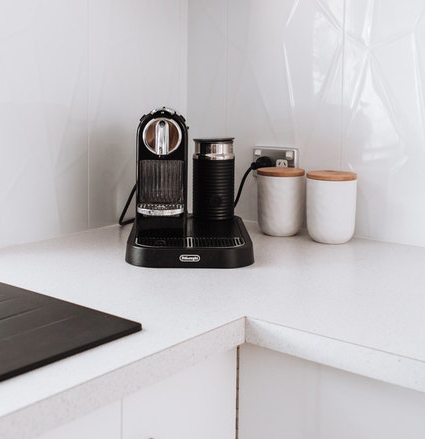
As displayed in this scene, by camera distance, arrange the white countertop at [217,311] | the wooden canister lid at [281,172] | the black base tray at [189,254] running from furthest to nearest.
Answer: the wooden canister lid at [281,172]
the black base tray at [189,254]
the white countertop at [217,311]

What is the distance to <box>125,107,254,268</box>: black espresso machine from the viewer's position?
3.88 ft

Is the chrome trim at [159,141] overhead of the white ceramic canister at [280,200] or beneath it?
overhead

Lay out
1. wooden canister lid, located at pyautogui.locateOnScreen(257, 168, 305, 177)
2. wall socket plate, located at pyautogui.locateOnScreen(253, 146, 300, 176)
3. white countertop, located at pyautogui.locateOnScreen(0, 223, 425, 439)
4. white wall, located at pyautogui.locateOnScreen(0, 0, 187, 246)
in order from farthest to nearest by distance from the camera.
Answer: wall socket plate, located at pyautogui.locateOnScreen(253, 146, 300, 176) → wooden canister lid, located at pyautogui.locateOnScreen(257, 168, 305, 177) → white wall, located at pyautogui.locateOnScreen(0, 0, 187, 246) → white countertop, located at pyautogui.locateOnScreen(0, 223, 425, 439)

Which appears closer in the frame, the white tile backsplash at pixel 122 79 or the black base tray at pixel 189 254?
the black base tray at pixel 189 254

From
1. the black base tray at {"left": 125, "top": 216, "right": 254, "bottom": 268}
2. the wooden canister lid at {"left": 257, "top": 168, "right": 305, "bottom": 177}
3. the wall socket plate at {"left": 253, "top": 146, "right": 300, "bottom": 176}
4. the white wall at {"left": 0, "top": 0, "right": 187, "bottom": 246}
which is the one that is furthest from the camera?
the wall socket plate at {"left": 253, "top": 146, "right": 300, "bottom": 176}

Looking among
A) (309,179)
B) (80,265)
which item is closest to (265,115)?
(309,179)

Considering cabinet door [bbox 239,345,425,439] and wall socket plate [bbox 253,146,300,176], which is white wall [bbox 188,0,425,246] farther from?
cabinet door [bbox 239,345,425,439]

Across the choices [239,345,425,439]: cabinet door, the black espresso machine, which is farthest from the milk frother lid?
[239,345,425,439]: cabinet door

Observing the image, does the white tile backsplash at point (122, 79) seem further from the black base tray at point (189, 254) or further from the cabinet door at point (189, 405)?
the cabinet door at point (189, 405)

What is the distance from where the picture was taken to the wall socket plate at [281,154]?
1540 millimetres

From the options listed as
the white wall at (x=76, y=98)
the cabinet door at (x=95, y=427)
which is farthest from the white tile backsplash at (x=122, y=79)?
the cabinet door at (x=95, y=427)

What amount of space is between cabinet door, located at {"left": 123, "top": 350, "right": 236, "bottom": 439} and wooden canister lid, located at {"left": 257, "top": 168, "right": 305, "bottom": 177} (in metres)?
0.53

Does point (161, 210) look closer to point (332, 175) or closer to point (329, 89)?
point (332, 175)

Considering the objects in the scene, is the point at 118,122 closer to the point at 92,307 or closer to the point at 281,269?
the point at 281,269
